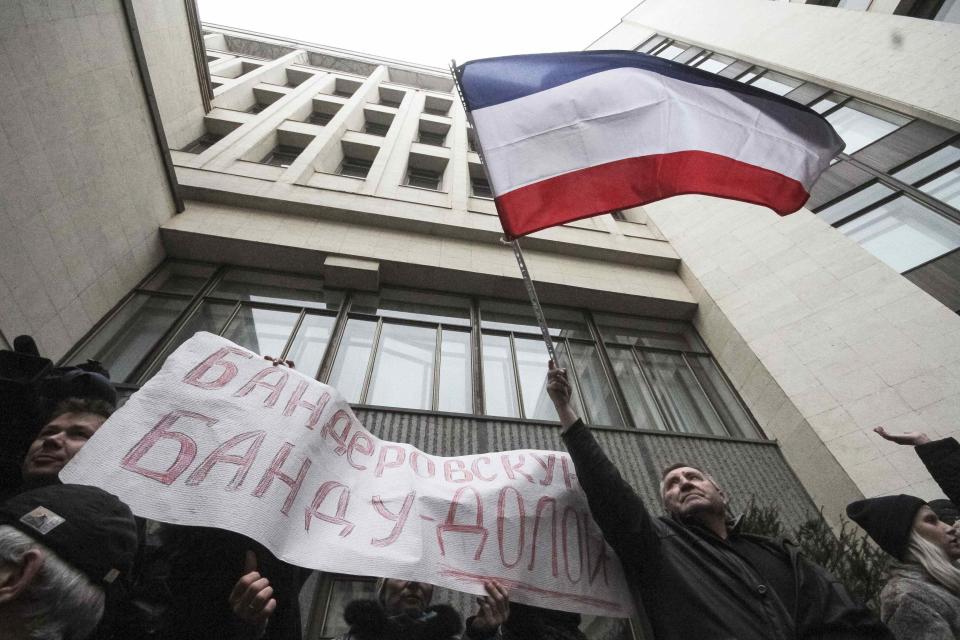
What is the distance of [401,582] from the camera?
9.91 ft

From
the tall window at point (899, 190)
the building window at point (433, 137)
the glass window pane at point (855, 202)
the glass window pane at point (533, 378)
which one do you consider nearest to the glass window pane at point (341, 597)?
the glass window pane at point (533, 378)

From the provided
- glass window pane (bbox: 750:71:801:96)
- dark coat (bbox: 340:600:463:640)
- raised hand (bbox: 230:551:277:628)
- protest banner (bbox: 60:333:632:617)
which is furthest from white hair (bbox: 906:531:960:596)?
glass window pane (bbox: 750:71:801:96)

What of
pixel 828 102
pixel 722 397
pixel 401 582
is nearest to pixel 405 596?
pixel 401 582

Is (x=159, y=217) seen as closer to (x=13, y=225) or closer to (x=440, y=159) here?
(x=13, y=225)

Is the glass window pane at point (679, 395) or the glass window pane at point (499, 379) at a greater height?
the glass window pane at point (499, 379)

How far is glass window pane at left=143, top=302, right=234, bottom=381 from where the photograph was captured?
23.7 ft

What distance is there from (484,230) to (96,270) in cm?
711

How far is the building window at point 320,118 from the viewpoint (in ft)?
53.8

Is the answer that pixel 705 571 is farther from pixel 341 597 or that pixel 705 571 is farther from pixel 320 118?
pixel 320 118

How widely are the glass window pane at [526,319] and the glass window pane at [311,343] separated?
3.14 metres

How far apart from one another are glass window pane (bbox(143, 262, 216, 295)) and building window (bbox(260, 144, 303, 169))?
5.46 meters

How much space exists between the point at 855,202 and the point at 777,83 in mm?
A: 6046

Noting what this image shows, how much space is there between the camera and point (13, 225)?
5.20 meters

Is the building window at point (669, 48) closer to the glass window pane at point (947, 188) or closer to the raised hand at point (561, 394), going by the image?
the glass window pane at point (947, 188)
